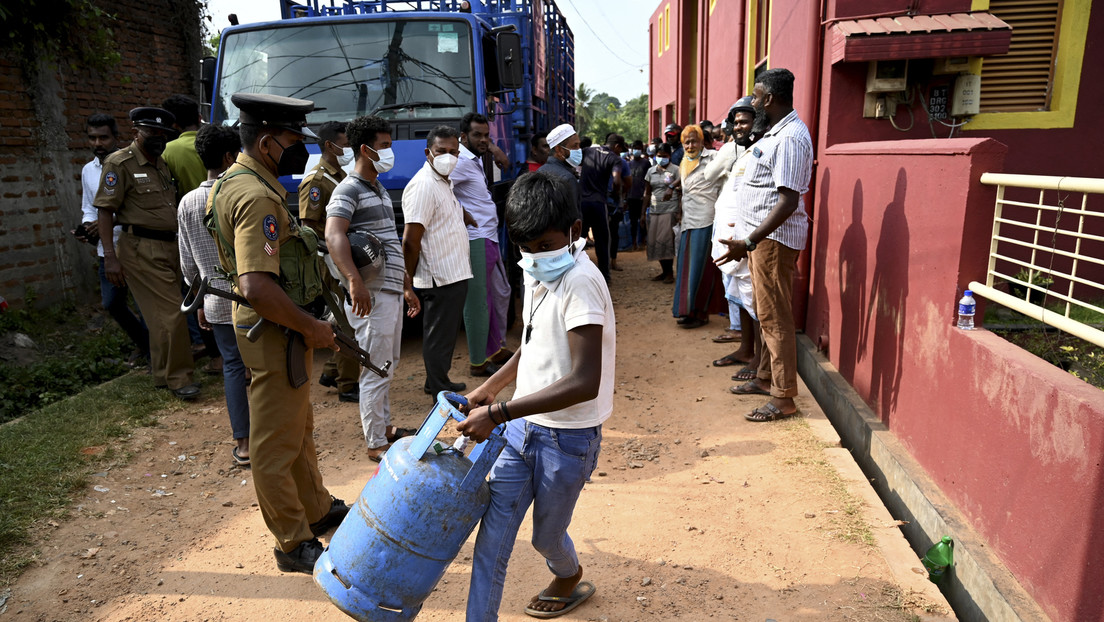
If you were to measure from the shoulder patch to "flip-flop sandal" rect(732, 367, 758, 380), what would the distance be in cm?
364

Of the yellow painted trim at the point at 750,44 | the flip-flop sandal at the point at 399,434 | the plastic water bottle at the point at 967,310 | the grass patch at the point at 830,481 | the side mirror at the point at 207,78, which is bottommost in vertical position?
the grass patch at the point at 830,481

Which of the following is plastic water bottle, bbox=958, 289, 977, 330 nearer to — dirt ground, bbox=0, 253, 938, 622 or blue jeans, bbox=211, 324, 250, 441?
dirt ground, bbox=0, 253, 938, 622

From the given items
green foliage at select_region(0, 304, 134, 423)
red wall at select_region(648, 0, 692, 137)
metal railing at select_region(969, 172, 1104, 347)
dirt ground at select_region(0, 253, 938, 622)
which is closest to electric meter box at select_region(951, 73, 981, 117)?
metal railing at select_region(969, 172, 1104, 347)

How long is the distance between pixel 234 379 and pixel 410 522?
89.2 inches

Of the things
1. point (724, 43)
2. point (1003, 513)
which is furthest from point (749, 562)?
point (724, 43)

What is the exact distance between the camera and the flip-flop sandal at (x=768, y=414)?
176 inches

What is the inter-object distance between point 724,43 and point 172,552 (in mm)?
9196

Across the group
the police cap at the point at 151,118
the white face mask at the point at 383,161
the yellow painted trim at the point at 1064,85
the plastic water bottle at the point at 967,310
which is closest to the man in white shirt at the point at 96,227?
the police cap at the point at 151,118

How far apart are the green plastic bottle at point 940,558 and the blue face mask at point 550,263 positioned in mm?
1954

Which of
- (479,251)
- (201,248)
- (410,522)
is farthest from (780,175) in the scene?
(201,248)

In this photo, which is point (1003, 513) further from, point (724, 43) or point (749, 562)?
point (724, 43)

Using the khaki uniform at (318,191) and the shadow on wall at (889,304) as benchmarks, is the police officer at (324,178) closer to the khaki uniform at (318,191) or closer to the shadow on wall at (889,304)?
the khaki uniform at (318,191)

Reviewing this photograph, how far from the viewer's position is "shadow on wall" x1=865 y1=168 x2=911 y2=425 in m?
3.72

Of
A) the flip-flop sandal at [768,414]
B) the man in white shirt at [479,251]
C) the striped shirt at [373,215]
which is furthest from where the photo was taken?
the man in white shirt at [479,251]
